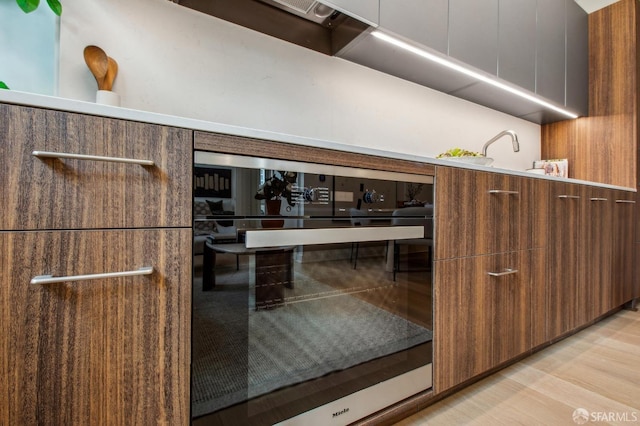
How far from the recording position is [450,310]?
3.44 feet

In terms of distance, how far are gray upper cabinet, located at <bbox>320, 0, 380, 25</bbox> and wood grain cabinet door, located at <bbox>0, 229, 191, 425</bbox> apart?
3.18ft

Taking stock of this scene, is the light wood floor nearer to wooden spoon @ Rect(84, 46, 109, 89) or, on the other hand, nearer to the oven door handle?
the oven door handle

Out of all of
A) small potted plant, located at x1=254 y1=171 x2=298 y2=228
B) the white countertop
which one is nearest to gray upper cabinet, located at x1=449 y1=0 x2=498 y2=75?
the white countertop

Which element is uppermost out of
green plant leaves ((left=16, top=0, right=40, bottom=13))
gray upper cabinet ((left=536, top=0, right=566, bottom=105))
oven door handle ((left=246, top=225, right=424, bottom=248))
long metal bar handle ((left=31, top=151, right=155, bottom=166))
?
gray upper cabinet ((left=536, top=0, right=566, bottom=105))

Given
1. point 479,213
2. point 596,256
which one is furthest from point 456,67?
point 596,256

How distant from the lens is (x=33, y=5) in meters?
0.82

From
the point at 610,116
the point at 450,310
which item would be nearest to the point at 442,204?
the point at 450,310

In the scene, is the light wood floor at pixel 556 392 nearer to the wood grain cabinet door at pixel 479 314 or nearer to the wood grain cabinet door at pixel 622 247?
the wood grain cabinet door at pixel 479 314

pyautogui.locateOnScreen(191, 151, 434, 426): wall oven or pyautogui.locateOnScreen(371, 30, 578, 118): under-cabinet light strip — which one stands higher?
pyautogui.locateOnScreen(371, 30, 578, 118): under-cabinet light strip

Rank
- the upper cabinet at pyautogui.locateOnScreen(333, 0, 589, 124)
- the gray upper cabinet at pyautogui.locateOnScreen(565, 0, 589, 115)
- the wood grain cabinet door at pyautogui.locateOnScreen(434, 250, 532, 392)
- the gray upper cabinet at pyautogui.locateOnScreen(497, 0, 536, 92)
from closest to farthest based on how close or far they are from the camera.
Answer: the wood grain cabinet door at pyautogui.locateOnScreen(434, 250, 532, 392), the upper cabinet at pyautogui.locateOnScreen(333, 0, 589, 124), the gray upper cabinet at pyautogui.locateOnScreen(497, 0, 536, 92), the gray upper cabinet at pyautogui.locateOnScreen(565, 0, 589, 115)

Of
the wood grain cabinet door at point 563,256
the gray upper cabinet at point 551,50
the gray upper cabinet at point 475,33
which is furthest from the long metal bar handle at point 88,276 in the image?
the gray upper cabinet at point 551,50

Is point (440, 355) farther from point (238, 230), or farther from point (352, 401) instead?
point (238, 230)

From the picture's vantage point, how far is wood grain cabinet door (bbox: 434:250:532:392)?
104 cm

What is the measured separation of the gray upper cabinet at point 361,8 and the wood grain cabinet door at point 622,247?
1982 millimetres
